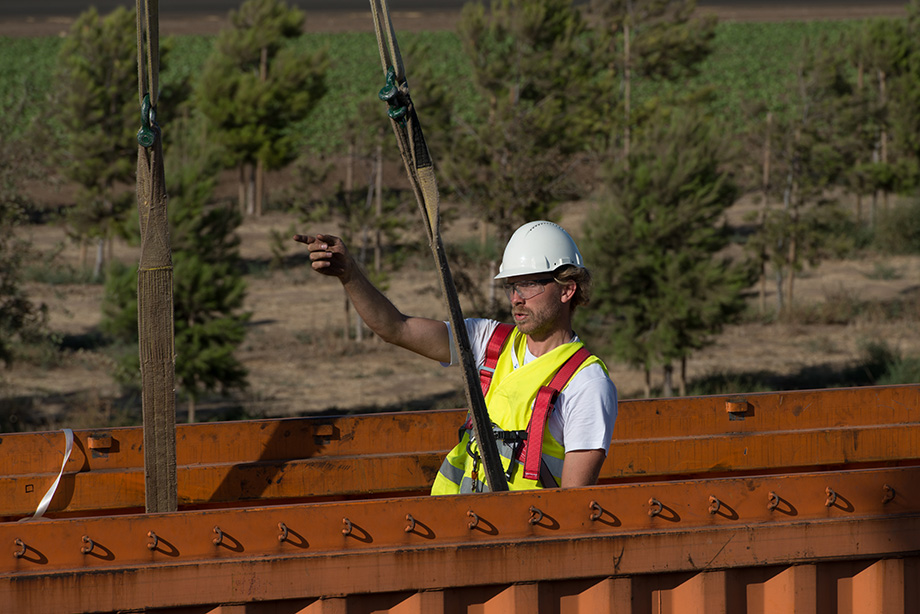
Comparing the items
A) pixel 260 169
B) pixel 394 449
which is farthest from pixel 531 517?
pixel 260 169

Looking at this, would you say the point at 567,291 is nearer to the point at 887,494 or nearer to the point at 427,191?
the point at 427,191

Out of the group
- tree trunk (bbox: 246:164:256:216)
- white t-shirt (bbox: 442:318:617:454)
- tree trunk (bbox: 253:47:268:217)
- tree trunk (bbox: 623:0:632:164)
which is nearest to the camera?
white t-shirt (bbox: 442:318:617:454)

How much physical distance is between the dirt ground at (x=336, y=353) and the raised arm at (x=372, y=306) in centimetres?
1116

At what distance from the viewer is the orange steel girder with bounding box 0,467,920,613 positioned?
10.4ft

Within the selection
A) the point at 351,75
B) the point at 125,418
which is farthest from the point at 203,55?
the point at 125,418

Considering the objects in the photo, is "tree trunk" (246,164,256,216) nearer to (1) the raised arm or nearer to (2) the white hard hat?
(1) the raised arm

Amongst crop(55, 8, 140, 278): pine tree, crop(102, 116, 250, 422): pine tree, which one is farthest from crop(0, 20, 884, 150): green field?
crop(102, 116, 250, 422): pine tree

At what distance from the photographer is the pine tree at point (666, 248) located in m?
14.5

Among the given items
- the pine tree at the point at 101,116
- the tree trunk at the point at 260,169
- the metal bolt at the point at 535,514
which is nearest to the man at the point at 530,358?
the metal bolt at the point at 535,514

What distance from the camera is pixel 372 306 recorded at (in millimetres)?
3609

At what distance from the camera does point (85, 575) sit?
123 inches

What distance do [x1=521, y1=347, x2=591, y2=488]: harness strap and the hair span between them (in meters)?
0.22

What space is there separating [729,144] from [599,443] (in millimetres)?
12674

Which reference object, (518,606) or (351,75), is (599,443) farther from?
(351,75)
